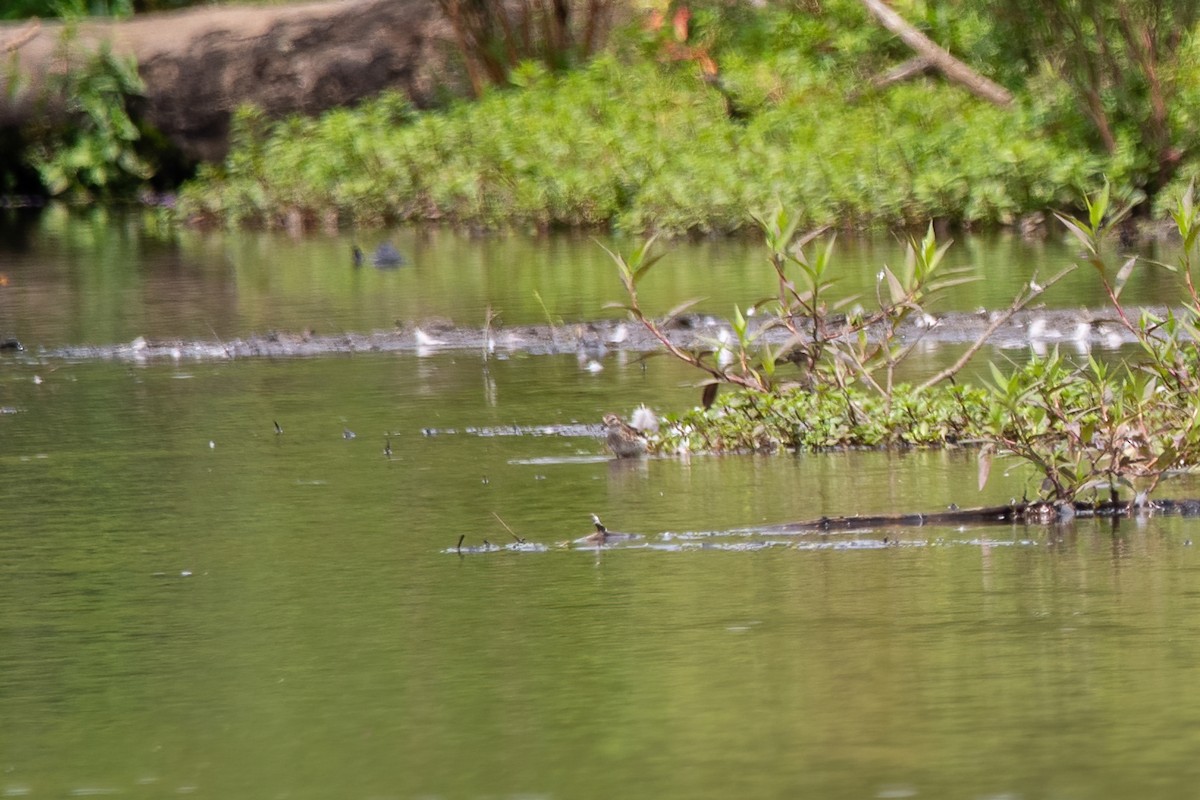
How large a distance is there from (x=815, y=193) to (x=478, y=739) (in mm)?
14696

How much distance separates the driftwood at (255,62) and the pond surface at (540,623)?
17639mm

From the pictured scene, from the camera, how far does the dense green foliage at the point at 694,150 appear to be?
1795 centimetres

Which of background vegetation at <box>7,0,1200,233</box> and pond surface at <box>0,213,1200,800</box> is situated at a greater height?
background vegetation at <box>7,0,1200,233</box>

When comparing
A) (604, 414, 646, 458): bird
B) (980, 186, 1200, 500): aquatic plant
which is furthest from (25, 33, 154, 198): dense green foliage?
(980, 186, 1200, 500): aquatic plant

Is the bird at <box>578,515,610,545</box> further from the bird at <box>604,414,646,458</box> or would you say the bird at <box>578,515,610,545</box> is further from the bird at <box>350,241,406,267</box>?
the bird at <box>350,241,406,267</box>

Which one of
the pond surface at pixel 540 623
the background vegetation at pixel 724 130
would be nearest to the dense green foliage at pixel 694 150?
the background vegetation at pixel 724 130

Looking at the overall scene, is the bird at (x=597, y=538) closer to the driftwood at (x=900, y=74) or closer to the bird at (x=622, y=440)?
the bird at (x=622, y=440)

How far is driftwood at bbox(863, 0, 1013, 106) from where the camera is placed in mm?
20562

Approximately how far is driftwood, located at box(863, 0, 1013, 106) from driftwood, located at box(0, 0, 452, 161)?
5319 mm

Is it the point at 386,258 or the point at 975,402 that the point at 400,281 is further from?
the point at 975,402

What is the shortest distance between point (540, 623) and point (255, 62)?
2254 cm

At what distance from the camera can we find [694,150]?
2042 centimetres

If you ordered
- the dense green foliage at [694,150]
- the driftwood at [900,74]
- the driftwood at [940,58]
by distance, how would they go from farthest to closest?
1. the driftwood at [900,74]
2. the driftwood at [940,58]
3. the dense green foliage at [694,150]

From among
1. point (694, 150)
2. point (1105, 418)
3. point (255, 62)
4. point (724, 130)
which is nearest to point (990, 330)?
point (1105, 418)
